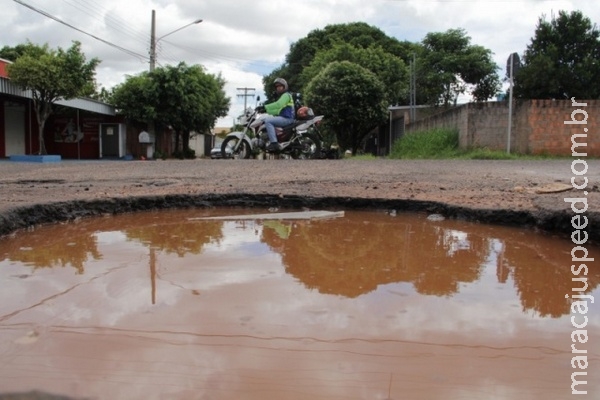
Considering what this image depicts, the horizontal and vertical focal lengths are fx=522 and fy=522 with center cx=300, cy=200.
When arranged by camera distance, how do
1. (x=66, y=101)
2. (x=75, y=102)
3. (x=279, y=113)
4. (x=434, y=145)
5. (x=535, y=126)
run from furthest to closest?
(x=75, y=102) < (x=66, y=101) < (x=434, y=145) < (x=535, y=126) < (x=279, y=113)

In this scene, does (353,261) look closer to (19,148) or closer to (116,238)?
(116,238)

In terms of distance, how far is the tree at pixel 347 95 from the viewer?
67.1 feet

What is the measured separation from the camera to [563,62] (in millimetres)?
21141

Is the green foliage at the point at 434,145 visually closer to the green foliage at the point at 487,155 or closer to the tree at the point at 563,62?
the green foliage at the point at 487,155

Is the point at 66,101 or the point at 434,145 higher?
the point at 66,101

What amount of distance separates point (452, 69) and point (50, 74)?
55.3 ft

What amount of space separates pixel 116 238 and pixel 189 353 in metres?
1.97

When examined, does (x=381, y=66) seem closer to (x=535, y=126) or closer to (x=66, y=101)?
(x=535, y=126)

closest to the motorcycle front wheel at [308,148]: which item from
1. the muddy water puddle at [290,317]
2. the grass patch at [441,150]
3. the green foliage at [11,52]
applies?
the grass patch at [441,150]

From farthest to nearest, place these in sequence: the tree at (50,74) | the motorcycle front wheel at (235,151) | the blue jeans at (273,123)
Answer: the tree at (50,74) → the motorcycle front wheel at (235,151) → the blue jeans at (273,123)

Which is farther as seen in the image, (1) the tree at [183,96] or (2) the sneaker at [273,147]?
(1) the tree at [183,96]

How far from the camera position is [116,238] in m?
3.33

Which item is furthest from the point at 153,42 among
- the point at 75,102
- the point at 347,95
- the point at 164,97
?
A: the point at 347,95

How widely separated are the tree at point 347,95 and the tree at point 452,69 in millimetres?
4003
